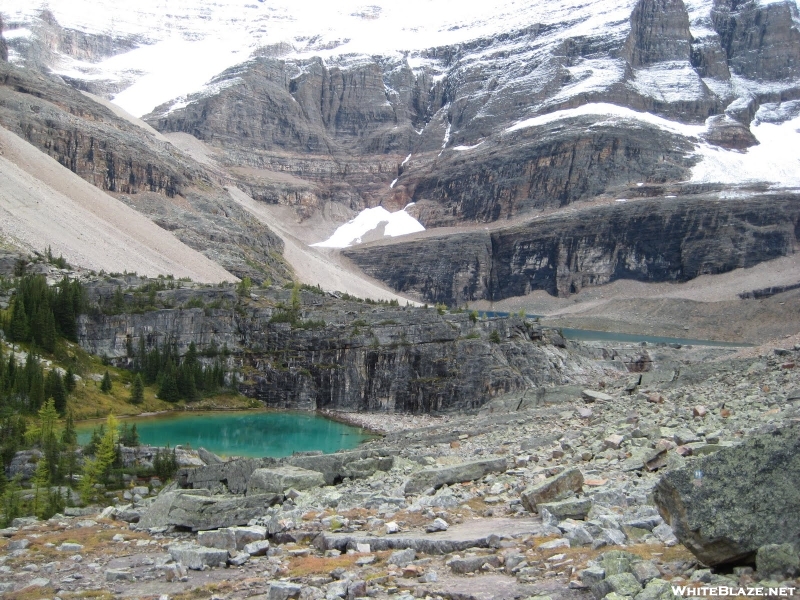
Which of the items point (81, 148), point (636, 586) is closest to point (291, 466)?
point (636, 586)

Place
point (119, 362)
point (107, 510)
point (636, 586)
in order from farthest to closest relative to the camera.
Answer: point (119, 362), point (107, 510), point (636, 586)

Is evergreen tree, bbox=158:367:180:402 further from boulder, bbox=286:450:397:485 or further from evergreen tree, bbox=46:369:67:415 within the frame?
boulder, bbox=286:450:397:485

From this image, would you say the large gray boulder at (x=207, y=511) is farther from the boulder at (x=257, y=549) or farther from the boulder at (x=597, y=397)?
the boulder at (x=597, y=397)

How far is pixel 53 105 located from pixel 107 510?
562 feet

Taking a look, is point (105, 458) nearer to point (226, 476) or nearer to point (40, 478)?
point (40, 478)

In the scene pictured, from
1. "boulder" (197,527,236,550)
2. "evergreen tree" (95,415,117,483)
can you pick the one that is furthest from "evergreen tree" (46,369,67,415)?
"boulder" (197,527,236,550)

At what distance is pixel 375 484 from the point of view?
2423 cm

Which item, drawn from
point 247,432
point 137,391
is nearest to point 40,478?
point 247,432

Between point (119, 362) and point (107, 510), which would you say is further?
point (119, 362)

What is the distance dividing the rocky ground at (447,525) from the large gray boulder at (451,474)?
38 millimetres

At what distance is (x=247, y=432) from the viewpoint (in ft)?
223

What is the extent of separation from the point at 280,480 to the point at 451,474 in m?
5.76

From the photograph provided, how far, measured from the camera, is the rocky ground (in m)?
12.0

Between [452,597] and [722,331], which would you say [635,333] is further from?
[452,597]
